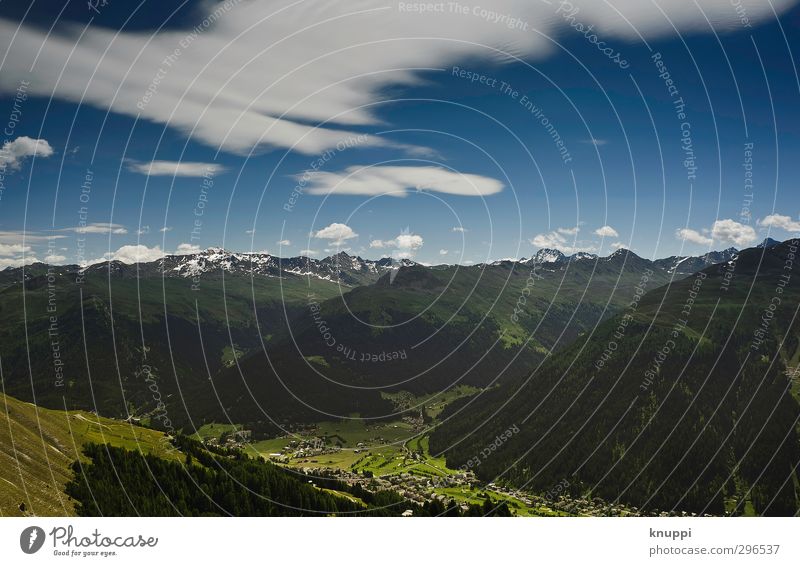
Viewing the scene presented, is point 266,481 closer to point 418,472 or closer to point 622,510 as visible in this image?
point 418,472

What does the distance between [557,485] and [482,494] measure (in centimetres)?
4580

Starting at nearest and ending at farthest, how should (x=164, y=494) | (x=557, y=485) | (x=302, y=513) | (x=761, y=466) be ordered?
(x=164, y=494) < (x=302, y=513) < (x=761, y=466) < (x=557, y=485)

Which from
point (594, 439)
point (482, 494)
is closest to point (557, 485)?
point (594, 439)

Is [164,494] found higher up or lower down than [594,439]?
higher up

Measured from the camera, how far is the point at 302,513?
338ft

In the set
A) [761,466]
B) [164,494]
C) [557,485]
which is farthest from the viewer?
[557,485]
